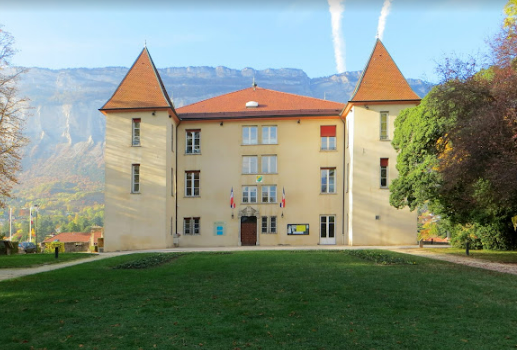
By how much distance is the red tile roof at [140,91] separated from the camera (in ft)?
107

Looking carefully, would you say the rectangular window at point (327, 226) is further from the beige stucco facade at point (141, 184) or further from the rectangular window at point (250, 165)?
the beige stucco facade at point (141, 184)

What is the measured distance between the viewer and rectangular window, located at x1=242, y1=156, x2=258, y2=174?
3516cm

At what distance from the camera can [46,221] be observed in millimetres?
99375

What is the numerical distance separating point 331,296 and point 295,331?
9.42 ft

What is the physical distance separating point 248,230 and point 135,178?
29.2 feet

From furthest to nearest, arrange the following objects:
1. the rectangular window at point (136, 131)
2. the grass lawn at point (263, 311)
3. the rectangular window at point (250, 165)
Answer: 1. the rectangular window at point (250, 165)
2. the rectangular window at point (136, 131)
3. the grass lawn at point (263, 311)

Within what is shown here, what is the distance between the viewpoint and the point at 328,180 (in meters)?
34.6

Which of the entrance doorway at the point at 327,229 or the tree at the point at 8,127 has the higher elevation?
the tree at the point at 8,127

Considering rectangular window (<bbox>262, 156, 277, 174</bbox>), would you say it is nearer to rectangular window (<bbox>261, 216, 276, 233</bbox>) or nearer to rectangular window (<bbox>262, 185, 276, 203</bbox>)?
rectangular window (<bbox>262, 185, 276, 203</bbox>)

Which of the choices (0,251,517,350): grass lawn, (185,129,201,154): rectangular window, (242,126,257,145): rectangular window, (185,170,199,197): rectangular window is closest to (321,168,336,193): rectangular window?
(242,126,257,145): rectangular window

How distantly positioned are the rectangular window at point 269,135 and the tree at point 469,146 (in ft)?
34.3

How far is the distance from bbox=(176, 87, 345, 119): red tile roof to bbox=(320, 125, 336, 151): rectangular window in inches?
42.8

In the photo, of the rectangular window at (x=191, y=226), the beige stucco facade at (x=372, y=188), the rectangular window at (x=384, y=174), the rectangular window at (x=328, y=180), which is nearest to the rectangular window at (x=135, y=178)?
the rectangular window at (x=191, y=226)

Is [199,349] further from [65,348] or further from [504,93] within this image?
[504,93]
